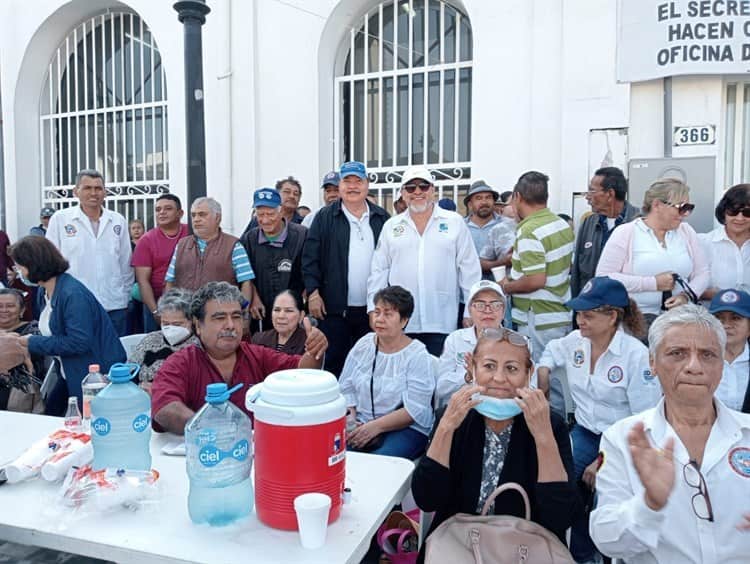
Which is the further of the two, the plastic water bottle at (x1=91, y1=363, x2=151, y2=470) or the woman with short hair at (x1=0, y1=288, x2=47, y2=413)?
the woman with short hair at (x1=0, y1=288, x2=47, y2=413)

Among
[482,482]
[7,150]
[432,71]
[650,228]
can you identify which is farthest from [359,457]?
[7,150]

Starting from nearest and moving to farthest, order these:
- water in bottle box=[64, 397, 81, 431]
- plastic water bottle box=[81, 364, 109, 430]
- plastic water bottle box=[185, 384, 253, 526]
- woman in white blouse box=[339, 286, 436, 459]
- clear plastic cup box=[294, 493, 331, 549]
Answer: clear plastic cup box=[294, 493, 331, 549] < plastic water bottle box=[185, 384, 253, 526] < water in bottle box=[64, 397, 81, 431] < plastic water bottle box=[81, 364, 109, 430] < woman in white blouse box=[339, 286, 436, 459]

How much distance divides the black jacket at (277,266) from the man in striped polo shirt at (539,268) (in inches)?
57.5

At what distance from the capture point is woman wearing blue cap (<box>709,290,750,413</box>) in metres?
2.79

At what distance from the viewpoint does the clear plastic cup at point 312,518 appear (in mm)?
1458

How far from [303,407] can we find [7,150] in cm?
1063

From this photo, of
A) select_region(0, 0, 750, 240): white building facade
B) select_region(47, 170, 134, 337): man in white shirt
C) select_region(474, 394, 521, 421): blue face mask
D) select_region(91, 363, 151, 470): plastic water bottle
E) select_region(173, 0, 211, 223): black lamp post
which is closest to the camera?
select_region(91, 363, 151, 470): plastic water bottle

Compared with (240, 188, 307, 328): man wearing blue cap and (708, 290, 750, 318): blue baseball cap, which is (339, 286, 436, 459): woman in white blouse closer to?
(240, 188, 307, 328): man wearing blue cap

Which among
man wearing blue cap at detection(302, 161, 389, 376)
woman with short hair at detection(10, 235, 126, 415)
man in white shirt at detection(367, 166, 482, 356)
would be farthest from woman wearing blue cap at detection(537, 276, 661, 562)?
woman with short hair at detection(10, 235, 126, 415)

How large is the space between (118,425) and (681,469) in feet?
5.59

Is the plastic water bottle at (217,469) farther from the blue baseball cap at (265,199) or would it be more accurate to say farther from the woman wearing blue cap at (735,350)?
the blue baseball cap at (265,199)

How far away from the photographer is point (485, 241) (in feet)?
15.0

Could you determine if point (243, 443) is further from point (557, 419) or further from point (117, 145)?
point (117, 145)

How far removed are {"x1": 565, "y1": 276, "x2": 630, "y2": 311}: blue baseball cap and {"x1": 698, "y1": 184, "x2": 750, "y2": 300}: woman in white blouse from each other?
986 millimetres
